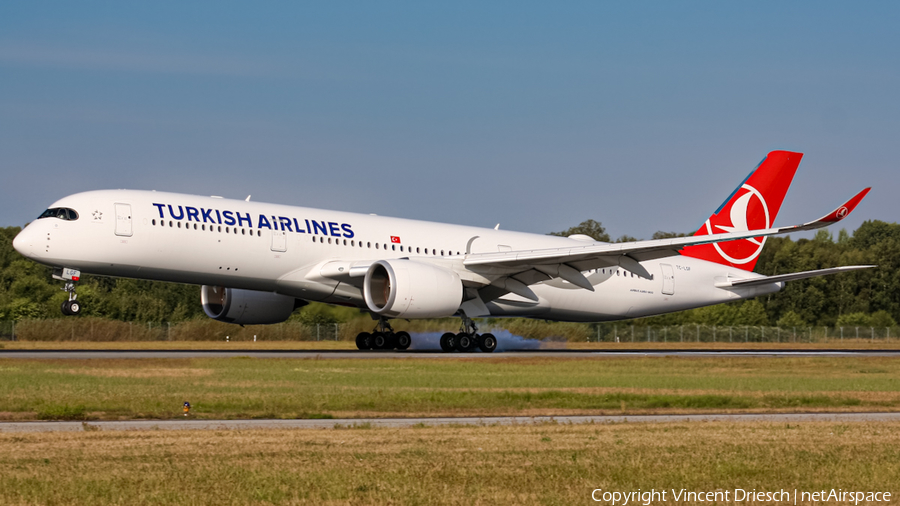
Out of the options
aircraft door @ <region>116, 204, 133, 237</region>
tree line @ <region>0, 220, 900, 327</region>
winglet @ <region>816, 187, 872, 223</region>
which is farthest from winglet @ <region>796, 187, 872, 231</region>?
tree line @ <region>0, 220, 900, 327</region>

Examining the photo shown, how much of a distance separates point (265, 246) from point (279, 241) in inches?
21.4

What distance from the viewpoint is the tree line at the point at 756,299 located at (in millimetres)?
58031

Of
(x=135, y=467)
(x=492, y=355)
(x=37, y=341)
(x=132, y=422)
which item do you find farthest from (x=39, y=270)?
(x=135, y=467)

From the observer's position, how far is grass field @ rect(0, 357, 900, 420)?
19.4 meters

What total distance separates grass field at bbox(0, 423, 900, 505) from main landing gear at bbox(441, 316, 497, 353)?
1998 cm

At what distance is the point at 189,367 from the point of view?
2764cm

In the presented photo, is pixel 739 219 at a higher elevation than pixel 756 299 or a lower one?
higher

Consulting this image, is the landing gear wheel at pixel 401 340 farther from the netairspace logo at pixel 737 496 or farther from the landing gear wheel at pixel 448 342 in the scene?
the netairspace logo at pixel 737 496

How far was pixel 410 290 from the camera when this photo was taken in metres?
32.7

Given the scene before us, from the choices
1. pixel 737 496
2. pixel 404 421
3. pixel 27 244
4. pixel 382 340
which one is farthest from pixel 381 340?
pixel 737 496

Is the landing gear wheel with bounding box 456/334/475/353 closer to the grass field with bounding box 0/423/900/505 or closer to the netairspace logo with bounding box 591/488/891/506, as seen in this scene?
the grass field with bounding box 0/423/900/505

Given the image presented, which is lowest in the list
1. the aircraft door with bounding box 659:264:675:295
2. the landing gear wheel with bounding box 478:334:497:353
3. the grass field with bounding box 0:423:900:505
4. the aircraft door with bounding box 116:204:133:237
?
the grass field with bounding box 0:423:900:505

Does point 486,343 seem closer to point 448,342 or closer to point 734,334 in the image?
point 448,342

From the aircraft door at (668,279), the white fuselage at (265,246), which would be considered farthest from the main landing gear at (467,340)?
the aircraft door at (668,279)
